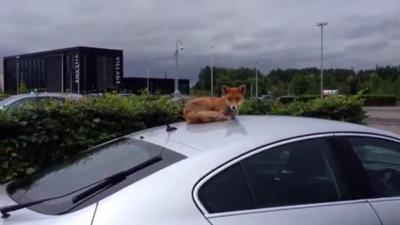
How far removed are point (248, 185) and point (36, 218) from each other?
3.56ft

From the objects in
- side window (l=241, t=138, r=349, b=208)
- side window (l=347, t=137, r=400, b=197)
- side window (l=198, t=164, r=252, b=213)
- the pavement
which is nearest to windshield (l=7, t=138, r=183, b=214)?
side window (l=198, t=164, r=252, b=213)

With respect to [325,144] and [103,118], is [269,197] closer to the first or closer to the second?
[325,144]

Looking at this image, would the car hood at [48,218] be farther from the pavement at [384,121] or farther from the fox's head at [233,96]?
the pavement at [384,121]

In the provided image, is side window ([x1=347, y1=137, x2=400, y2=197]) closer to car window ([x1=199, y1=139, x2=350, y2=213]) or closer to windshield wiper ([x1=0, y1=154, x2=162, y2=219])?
car window ([x1=199, y1=139, x2=350, y2=213])

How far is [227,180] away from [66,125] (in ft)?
13.9

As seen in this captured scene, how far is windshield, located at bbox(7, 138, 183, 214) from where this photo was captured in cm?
313

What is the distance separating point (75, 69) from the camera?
2020 inches

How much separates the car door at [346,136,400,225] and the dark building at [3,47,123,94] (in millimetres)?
42913

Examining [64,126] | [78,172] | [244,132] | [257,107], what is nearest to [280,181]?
[244,132]

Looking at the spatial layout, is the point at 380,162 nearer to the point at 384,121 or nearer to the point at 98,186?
the point at 98,186

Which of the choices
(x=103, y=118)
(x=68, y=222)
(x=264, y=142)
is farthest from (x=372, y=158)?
(x=103, y=118)

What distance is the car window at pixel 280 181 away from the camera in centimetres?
298

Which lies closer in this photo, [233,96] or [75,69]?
[233,96]

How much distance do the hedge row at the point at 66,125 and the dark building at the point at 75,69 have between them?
38720mm
